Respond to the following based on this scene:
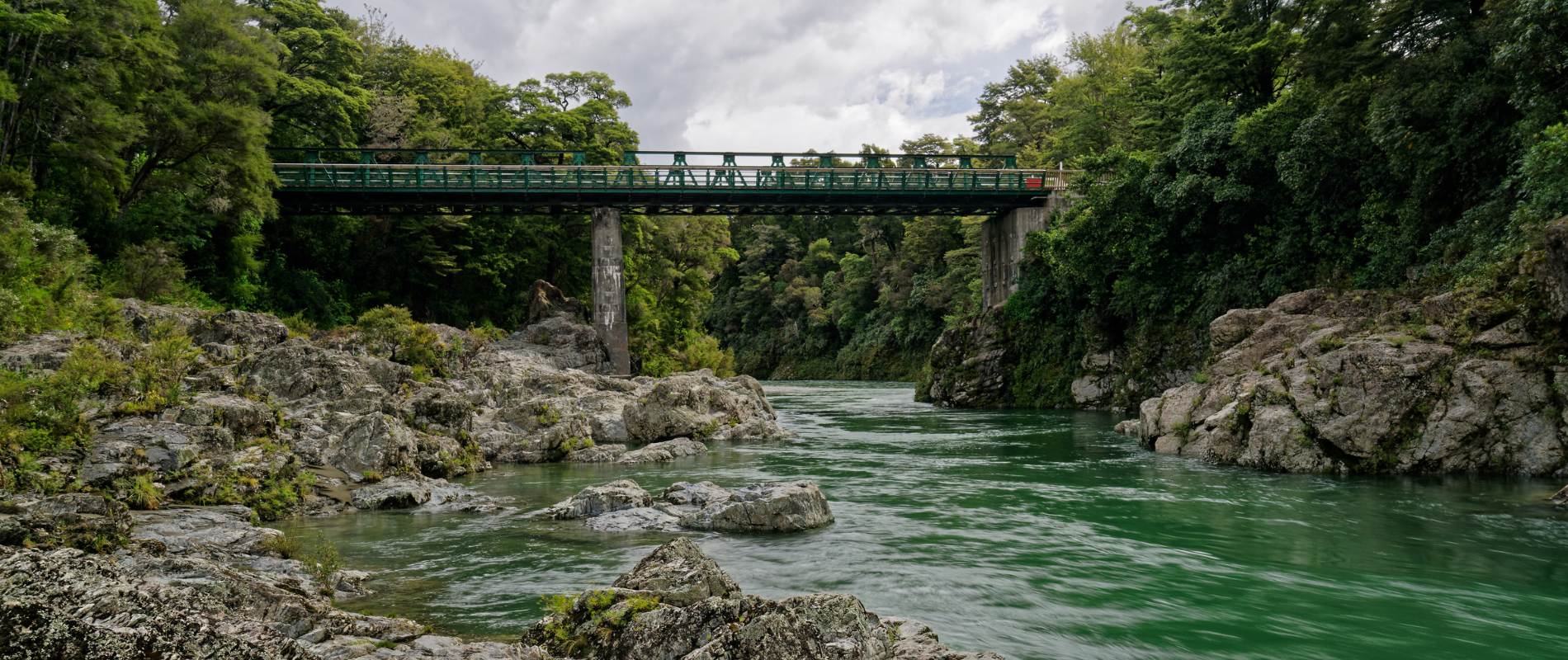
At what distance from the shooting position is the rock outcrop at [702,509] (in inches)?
435

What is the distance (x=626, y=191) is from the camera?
129ft

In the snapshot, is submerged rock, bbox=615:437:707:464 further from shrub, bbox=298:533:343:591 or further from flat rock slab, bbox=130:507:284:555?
shrub, bbox=298:533:343:591

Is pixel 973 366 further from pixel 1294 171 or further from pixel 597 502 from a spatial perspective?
pixel 597 502

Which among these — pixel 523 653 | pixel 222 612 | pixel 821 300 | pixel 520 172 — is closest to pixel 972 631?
pixel 523 653

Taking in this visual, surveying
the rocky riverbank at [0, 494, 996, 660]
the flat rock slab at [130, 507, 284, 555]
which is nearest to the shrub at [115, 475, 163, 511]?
the flat rock slab at [130, 507, 284, 555]

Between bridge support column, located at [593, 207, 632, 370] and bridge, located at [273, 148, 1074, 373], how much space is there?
0.05 m

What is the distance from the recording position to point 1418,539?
10195mm

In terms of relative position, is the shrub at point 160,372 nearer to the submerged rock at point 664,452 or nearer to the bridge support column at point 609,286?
the submerged rock at point 664,452

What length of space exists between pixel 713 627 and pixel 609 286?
37.3m

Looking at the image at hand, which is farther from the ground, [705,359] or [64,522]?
[705,359]

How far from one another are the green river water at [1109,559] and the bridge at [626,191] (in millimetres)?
24988

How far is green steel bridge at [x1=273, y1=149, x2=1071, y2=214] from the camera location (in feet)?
122

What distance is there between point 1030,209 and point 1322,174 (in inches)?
739

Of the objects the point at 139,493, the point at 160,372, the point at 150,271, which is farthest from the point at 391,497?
the point at 150,271
